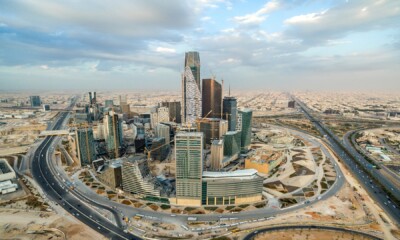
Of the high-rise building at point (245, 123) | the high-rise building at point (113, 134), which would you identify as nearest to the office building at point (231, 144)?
the high-rise building at point (245, 123)

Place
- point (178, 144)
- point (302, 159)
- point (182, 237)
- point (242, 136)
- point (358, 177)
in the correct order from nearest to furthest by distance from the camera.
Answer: point (182, 237)
point (178, 144)
point (358, 177)
point (302, 159)
point (242, 136)

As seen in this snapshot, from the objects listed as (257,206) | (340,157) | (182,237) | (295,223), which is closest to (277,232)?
(295,223)

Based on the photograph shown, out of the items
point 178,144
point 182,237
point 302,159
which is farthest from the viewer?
point 302,159

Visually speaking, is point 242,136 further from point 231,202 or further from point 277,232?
point 277,232

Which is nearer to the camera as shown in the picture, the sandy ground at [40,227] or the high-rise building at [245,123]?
the sandy ground at [40,227]

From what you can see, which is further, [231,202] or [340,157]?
[340,157]

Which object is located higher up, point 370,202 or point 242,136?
point 242,136

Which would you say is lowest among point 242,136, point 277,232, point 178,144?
point 277,232

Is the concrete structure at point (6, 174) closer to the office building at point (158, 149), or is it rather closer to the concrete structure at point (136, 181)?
the concrete structure at point (136, 181)
